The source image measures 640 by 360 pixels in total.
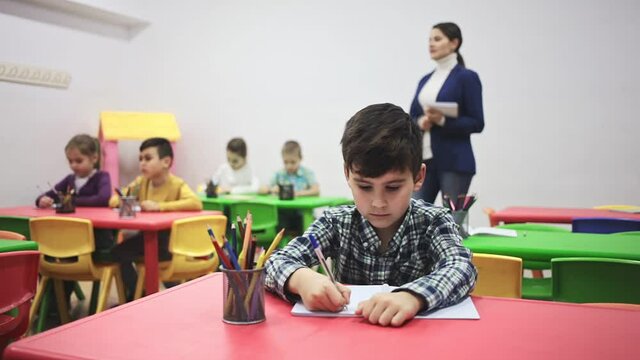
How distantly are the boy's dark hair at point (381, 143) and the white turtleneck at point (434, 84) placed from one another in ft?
6.90

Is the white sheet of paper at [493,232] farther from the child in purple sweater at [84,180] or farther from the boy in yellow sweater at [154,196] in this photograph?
the child in purple sweater at [84,180]

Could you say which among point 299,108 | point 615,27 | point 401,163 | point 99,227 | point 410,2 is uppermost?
point 410,2

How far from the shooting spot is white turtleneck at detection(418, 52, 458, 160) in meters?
3.41

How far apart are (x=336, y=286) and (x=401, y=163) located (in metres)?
0.33

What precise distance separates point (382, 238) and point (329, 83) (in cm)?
514

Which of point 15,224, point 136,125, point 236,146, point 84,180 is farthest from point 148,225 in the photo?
point 136,125

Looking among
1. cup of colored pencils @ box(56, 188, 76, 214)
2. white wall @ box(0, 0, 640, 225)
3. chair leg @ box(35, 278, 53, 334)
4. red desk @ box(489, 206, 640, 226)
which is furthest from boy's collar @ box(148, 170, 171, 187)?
white wall @ box(0, 0, 640, 225)

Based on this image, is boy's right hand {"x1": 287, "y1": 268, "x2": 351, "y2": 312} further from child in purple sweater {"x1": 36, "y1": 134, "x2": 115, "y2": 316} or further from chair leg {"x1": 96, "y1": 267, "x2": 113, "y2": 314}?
child in purple sweater {"x1": 36, "y1": 134, "x2": 115, "y2": 316}

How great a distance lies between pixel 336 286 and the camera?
110 centimetres

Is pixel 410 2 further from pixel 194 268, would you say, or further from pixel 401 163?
pixel 401 163

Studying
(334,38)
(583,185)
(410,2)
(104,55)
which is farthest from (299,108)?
(583,185)

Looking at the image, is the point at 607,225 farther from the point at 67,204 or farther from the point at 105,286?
the point at 67,204

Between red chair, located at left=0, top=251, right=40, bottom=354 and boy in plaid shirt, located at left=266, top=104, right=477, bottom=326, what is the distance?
3.73ft

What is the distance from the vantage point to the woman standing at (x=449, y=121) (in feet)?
10.8
